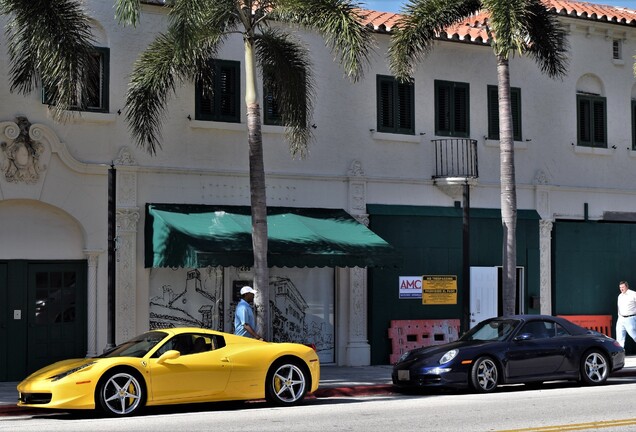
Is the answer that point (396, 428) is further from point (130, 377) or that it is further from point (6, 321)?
point (6, 321)

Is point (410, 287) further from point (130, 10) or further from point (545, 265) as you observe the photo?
point (130, 10)

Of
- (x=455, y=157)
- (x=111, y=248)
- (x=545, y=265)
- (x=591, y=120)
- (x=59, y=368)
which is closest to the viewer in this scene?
(x=59, y=368)

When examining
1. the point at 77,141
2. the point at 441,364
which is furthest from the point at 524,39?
the point at 77,141

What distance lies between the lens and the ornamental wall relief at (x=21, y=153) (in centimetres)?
2003

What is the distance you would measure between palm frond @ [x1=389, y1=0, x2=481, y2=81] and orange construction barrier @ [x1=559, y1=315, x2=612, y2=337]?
307 inches

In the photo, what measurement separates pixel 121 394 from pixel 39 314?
238 inches

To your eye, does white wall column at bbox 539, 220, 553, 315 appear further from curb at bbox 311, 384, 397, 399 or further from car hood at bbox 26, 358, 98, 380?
car hood at bbox 26, 358, 98, 380

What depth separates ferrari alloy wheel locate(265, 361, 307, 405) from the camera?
1636 centimetres

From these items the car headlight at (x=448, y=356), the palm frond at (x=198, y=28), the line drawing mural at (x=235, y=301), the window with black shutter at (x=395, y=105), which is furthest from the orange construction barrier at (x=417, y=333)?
the palm frond at (x=198, y=28)

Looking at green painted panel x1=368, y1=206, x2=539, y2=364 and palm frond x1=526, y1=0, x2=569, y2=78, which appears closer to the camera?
palm frond x1=526, y1=0, x2=569, y2=78

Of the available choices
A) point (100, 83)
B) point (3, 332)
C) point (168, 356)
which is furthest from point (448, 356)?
point (100, 83)

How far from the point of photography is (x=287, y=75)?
20719 millimetres

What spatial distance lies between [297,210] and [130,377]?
8.62 meters

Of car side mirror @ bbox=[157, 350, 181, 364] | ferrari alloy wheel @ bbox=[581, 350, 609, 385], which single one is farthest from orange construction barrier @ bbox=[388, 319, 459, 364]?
car side mirror @ bbox=[157, 350, 181, 364]
